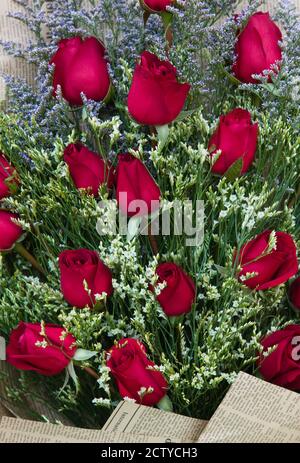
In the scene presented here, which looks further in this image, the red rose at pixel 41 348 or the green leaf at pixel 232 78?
the green leaf at pixel 232 78

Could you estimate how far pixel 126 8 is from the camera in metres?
1.10

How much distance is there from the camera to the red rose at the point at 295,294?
37.4 inches

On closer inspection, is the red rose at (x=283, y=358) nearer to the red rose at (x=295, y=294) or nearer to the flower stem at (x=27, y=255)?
the red rose at (x=295, y=294)

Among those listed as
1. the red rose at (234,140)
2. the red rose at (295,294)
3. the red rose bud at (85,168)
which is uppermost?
the red rose at (234,140)

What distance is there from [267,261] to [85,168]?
0.88 feet

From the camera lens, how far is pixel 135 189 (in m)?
0.90

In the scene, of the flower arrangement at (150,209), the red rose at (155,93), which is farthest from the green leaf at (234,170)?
the red rose at (155,93)

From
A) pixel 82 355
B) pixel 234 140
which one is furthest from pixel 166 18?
pixel 82 355

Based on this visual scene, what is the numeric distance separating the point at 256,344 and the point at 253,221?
0.50ft

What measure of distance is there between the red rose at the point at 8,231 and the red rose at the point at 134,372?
0.23m

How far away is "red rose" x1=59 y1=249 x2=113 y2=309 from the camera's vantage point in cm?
87

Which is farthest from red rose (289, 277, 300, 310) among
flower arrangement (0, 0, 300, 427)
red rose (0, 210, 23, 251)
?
red rose (0, 210, 23, 251)

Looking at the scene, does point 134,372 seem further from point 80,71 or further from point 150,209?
point 80,71

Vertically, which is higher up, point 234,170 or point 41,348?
point 234,170
